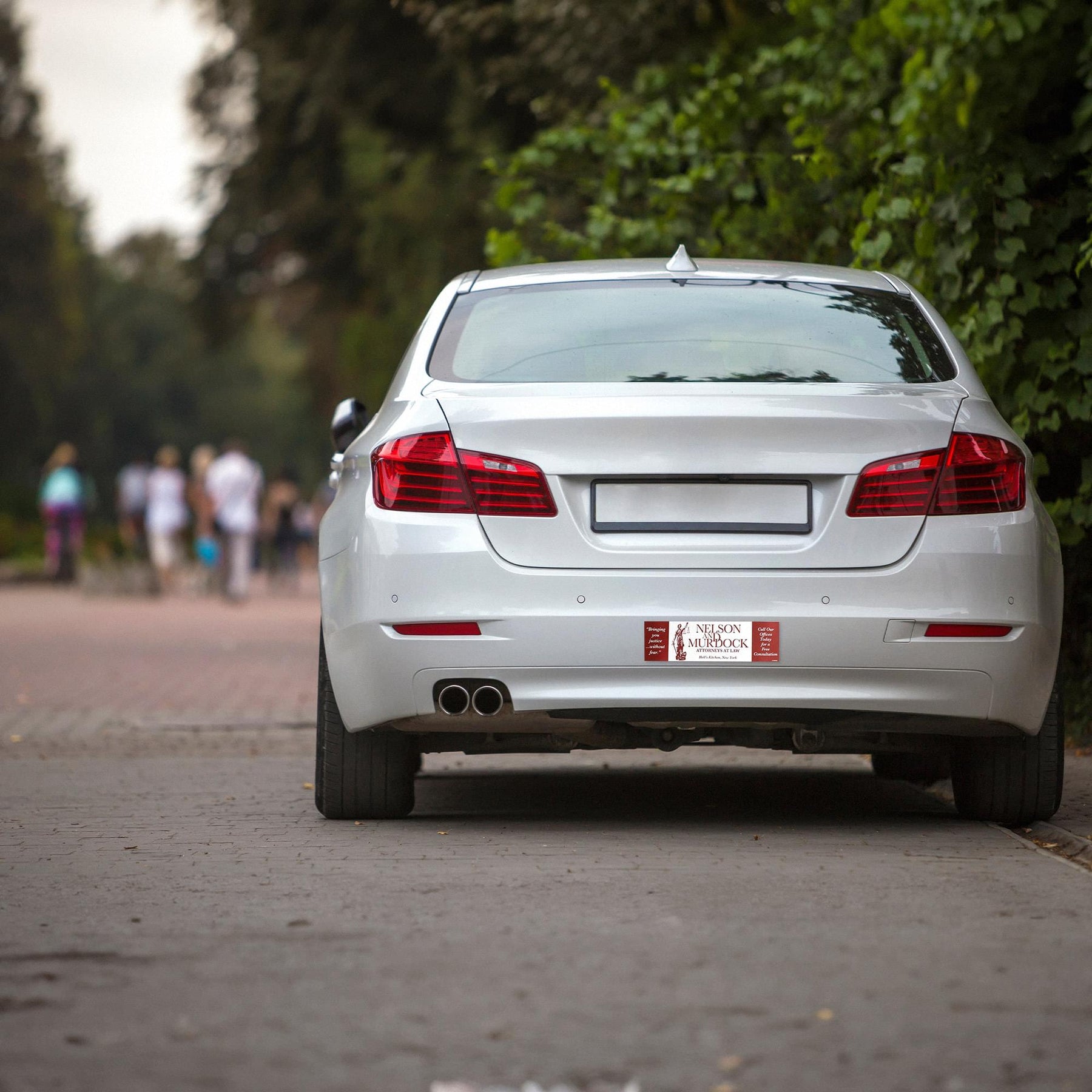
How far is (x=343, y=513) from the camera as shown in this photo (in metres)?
6.84

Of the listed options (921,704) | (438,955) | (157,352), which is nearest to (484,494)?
(921,704)

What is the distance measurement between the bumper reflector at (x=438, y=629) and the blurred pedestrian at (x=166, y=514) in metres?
23.8

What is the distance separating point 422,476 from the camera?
6449 millimetres

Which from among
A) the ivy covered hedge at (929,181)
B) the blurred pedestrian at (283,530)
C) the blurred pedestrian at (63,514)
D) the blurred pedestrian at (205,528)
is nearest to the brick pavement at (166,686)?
the ivy covered hedge at (929,181)

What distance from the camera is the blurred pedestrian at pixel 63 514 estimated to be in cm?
3425

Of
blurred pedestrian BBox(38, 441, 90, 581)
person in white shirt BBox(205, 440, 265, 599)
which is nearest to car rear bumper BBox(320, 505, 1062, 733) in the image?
person in white shirt BBox(205, 440, 265, 599)

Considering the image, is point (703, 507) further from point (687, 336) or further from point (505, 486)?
point (687, 336)

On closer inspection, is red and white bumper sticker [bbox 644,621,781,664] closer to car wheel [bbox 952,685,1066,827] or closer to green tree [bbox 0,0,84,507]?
car wheel [bbox 952,685,1066,827]

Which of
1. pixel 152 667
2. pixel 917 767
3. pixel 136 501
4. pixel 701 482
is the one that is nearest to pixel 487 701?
pixel 701 482

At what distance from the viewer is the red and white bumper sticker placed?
6.29 metres

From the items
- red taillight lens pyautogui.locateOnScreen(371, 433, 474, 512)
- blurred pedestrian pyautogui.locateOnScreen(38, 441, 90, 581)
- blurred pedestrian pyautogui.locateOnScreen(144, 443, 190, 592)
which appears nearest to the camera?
red taillight lens pyautogui.locateOnScreen(371, 433, 474, 512)

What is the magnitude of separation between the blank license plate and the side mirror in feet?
4.87

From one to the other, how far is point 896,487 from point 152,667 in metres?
10.1

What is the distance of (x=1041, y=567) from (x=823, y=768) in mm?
2929
